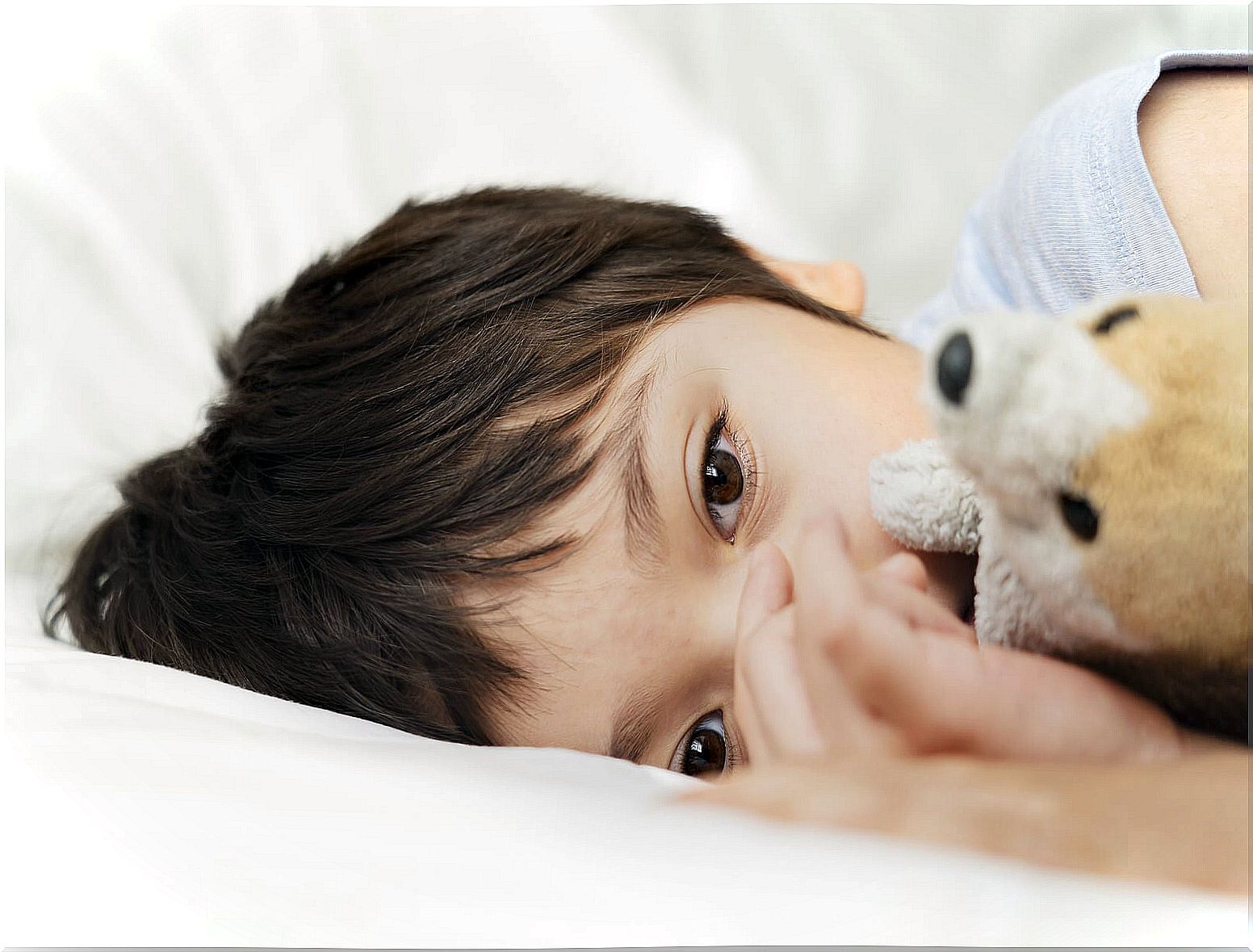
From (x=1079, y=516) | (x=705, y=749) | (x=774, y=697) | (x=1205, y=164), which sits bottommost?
(x=705, y=749)

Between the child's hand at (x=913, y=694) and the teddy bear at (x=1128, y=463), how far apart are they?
3cm

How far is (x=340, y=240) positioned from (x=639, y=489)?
0.85 meters

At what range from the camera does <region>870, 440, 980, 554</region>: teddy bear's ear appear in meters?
0.60

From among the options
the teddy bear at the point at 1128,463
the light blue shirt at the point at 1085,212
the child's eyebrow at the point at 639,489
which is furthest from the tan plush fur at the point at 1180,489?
the light blue shirt at the point at 1085,212

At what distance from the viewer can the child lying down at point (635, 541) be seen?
0.46 m

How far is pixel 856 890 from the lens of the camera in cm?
39

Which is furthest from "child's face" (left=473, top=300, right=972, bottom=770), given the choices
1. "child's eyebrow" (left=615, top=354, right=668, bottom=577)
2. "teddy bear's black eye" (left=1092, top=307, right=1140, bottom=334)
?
"teddy bear's black eye" (left=1092, top=307, right=1140, bottom=334)

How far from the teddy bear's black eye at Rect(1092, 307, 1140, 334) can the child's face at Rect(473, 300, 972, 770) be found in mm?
216

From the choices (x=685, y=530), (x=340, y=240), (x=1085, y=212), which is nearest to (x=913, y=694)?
(x=685, y=530)

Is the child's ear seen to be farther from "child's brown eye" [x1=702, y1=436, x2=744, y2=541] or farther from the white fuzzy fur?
the white fuzzy fur

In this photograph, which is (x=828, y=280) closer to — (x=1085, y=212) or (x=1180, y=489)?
(x=1085, y=212)

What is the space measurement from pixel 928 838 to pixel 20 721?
0.52 metres

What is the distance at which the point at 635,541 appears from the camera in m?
0.67

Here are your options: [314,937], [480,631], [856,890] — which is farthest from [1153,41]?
[314,937]
